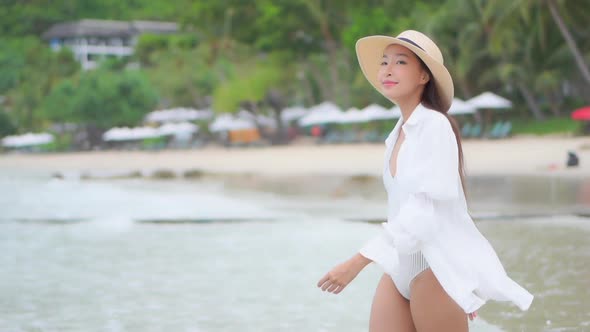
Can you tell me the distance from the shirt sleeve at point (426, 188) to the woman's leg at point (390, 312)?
25 cm

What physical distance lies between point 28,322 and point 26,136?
5549 cm

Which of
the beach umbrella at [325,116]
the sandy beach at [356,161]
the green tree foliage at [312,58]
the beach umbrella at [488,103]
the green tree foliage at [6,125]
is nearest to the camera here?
the sandy beach at [356,161]

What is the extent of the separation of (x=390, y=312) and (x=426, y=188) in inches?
18.9

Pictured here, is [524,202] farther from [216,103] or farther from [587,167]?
[216,103]

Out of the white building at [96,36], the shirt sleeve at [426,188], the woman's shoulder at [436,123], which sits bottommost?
the shirt sleeve at [426,188]

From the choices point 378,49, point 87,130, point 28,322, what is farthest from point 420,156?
point 87,130

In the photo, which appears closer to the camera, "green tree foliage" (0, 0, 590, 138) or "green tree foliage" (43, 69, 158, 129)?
"green tree foliage" (0, 0, 590, 138)

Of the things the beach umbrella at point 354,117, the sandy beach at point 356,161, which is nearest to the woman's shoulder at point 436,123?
the sandy beach at point 356,161

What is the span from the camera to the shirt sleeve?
2.93 meters

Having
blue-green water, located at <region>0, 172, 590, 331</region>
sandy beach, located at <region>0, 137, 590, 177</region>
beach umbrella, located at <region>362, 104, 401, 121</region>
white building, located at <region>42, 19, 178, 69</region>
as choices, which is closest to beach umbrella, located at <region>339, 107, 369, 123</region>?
beach umbrella, located at <region>362, 104, 401, 121</region>

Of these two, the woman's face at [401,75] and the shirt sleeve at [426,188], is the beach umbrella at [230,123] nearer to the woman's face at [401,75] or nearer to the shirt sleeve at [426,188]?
the woman's face at [401,75]

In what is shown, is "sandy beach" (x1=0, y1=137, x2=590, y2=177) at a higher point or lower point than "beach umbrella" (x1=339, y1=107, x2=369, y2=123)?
lower

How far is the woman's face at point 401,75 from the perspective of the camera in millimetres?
3164

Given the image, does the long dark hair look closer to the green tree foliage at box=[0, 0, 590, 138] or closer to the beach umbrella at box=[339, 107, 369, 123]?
the green tree foliage at box=[0, 0, 590, 138]
